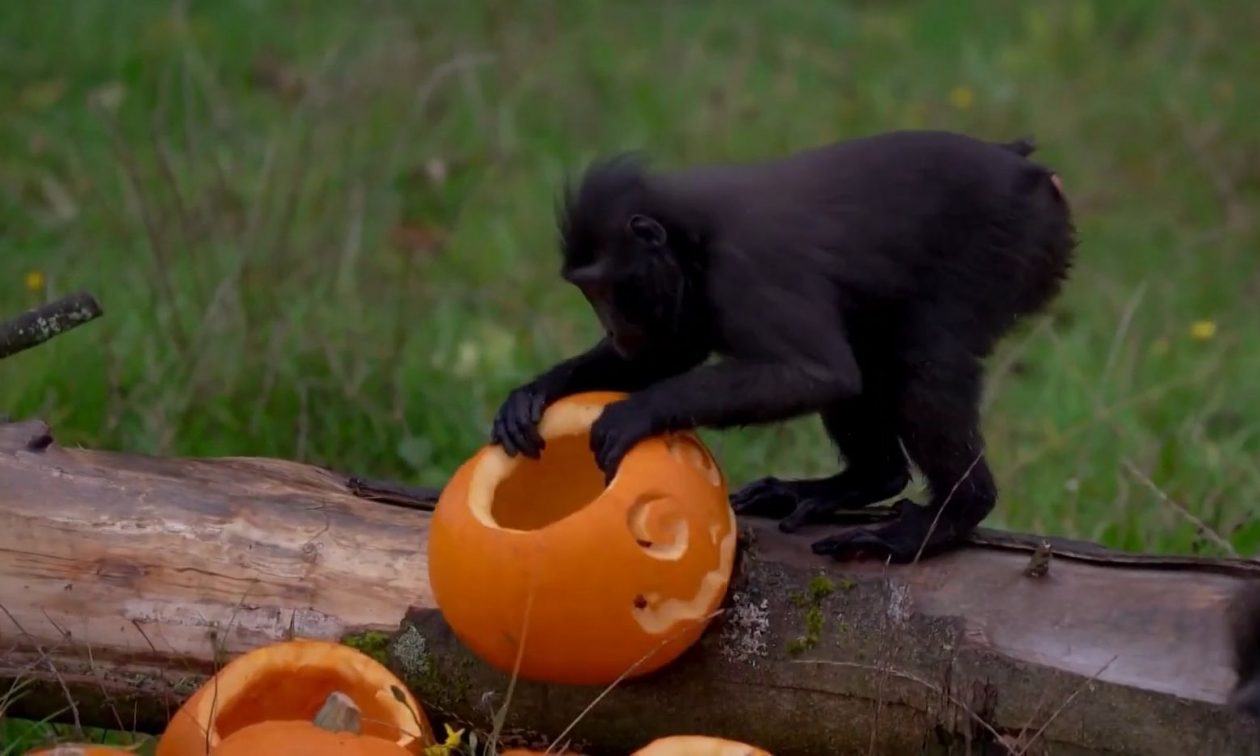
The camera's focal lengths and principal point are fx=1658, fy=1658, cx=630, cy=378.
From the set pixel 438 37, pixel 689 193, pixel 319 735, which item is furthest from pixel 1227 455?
pixel 438 37

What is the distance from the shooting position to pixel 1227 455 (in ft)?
15.8

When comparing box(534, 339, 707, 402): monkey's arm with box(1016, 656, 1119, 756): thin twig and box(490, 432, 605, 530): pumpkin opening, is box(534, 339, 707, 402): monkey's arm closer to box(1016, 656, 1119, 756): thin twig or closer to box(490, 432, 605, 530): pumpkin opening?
box(490, 432, 605, 530): pumpkin opening

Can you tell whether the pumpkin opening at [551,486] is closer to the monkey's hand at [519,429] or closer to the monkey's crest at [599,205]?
the monkey's hand at [519,429]

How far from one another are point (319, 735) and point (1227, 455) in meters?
3.20

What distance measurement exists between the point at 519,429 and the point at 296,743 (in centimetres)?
80

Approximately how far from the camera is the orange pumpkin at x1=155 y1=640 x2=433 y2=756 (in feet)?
9.08

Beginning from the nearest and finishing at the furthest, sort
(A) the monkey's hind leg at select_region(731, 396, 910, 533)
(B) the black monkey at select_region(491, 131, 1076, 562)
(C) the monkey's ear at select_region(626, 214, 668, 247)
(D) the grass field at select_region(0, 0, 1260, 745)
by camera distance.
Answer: (B) the black monkey at select_region(491, 131, 1076, 562)
(C) the monkey's ear at select_region(626, 214, 668, 247)
(A) the monkey's hind leg at select_region(731, 396, 910, 533)
(D) the grass field at select_region(0, 0, 1260, 745)

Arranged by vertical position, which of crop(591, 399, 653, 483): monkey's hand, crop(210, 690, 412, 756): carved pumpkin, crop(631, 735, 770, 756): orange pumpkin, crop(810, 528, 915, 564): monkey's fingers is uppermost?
crop(591, 399, 653, 483): monkey's hand

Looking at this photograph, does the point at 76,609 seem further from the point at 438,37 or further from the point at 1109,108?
the point at 1109,108

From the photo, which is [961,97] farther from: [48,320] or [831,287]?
[48,320]

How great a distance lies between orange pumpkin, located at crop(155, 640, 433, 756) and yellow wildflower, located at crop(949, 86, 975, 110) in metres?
5.96

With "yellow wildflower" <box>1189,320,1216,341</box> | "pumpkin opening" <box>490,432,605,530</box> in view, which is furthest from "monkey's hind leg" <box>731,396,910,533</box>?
"yellow wildflower" <box>1189,320,1216,341</box>

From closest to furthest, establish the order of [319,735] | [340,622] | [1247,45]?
[319,735] < [340,622] < [1247,45]

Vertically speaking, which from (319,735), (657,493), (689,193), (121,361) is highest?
(689,193)
